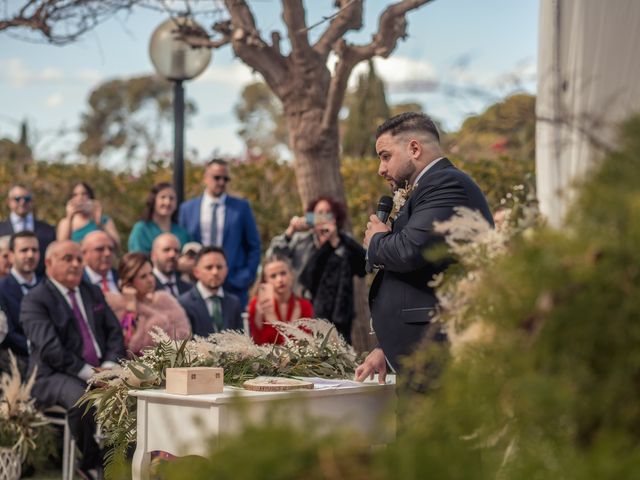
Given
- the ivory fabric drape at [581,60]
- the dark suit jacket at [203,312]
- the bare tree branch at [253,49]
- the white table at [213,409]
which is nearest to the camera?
the ivory fabric drape at [581,60]

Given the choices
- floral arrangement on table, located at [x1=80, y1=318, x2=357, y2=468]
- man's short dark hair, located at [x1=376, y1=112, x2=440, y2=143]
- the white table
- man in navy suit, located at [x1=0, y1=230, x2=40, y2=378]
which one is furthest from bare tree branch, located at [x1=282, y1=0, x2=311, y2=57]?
the white table

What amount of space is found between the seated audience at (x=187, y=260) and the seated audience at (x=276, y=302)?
3.13 feet

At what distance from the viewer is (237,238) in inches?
367

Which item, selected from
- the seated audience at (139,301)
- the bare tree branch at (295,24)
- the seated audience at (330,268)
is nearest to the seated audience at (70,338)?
the seated audience at (139,301)

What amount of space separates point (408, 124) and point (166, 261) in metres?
4.38

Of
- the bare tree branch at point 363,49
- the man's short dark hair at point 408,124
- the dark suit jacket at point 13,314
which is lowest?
the dark suit jacket at point 13,314

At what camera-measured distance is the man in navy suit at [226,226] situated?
30.3 feet

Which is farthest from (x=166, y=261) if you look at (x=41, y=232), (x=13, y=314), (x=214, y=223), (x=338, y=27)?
(x=338, y=27)

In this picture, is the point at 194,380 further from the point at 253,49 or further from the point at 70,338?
the point at 253,49

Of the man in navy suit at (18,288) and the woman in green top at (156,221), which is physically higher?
the woman in green top at (156,221)

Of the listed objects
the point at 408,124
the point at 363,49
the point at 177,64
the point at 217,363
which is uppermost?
the point at 177,64

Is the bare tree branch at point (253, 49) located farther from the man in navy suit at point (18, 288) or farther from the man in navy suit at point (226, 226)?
the man in navy suit at point (18, 288)

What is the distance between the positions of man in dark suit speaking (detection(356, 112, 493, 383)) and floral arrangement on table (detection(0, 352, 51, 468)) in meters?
3.19

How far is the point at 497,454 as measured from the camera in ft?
6.64
